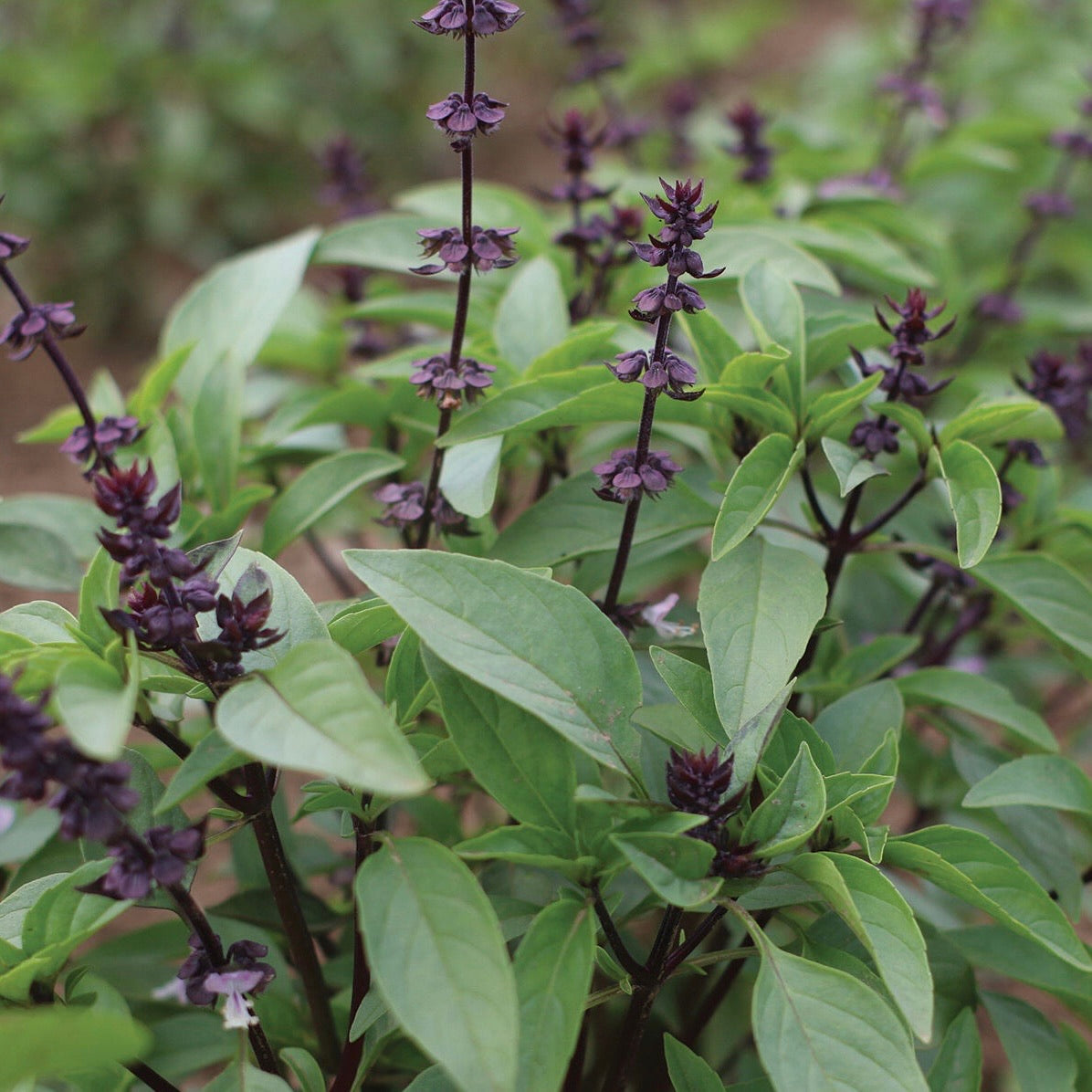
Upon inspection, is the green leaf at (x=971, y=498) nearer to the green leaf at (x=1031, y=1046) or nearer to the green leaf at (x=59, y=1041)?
the green leaf at (x=1031, y=1046)

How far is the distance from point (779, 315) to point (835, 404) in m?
0.18

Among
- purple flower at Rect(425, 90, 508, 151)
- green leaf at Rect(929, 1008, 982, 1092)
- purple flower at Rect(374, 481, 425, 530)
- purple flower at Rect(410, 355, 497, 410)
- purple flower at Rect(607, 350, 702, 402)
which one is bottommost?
green leaf at Rect(929, 1008, 982, 1092)

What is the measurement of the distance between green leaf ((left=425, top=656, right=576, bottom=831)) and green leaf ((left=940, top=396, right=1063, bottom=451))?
554mm

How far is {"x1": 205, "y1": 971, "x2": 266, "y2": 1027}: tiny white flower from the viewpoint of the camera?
3.05 ft

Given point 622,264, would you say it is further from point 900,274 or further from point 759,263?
point 900,274

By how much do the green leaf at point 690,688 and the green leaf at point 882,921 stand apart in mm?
148

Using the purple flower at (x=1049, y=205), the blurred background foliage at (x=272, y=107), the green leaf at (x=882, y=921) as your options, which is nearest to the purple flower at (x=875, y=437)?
the green leaf at (x=882, y=921)

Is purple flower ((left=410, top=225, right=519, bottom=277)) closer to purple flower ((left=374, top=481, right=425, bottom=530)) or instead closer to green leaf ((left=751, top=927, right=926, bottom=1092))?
purple flower ((left=374, top=481, right=425, bottom=530))

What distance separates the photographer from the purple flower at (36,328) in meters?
1.10

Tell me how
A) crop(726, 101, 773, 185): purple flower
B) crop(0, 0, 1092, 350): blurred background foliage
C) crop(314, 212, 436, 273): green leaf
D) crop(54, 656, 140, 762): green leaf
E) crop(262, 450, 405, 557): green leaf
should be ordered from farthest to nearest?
crop(0, 0, 1092, 350): blurred background foliage < crop(726, 101, 773, 185): purple flower < crop(314, 212, 436, 273): green leaf < crop(262, 450, 405, 557): green leaf < crop(54, 656, 140, 762): green leaf

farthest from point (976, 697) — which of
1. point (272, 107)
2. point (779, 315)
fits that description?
point (272, 107)

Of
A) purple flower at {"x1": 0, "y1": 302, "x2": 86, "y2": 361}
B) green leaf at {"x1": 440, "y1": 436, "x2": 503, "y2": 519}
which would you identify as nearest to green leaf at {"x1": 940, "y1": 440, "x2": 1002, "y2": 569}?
green leaf at {"x1": 440, "y1": 436, "x2": 503, "y2": 519}

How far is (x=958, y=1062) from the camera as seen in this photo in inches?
46.4

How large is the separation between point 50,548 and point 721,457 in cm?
86
